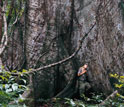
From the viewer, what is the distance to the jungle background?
3.64 m

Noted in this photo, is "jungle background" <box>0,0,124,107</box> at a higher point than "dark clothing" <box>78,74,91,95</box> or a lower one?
higher

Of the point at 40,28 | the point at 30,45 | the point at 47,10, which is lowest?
the point at 30,45

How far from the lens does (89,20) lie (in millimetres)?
3992

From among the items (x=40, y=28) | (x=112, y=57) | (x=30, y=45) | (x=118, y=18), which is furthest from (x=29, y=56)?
(x=118, y=18)

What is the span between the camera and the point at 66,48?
4.02 m

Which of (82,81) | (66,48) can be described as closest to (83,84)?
(82,81)

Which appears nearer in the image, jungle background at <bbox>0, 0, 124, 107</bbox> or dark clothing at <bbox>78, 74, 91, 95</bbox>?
jungle background at <bbox>0, 0, 124, 107</bbox>

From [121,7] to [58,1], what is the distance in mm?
1461

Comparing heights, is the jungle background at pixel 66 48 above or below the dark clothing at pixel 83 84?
above

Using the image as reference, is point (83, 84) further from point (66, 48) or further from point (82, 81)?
point (66, 48)

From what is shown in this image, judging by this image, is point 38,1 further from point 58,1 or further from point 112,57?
point 112,57

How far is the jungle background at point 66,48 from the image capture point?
143 inches

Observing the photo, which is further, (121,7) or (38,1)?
(121,7)

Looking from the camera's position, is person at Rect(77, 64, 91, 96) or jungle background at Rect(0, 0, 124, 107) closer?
jungle background at Rect(0, 0, 124, 107)
